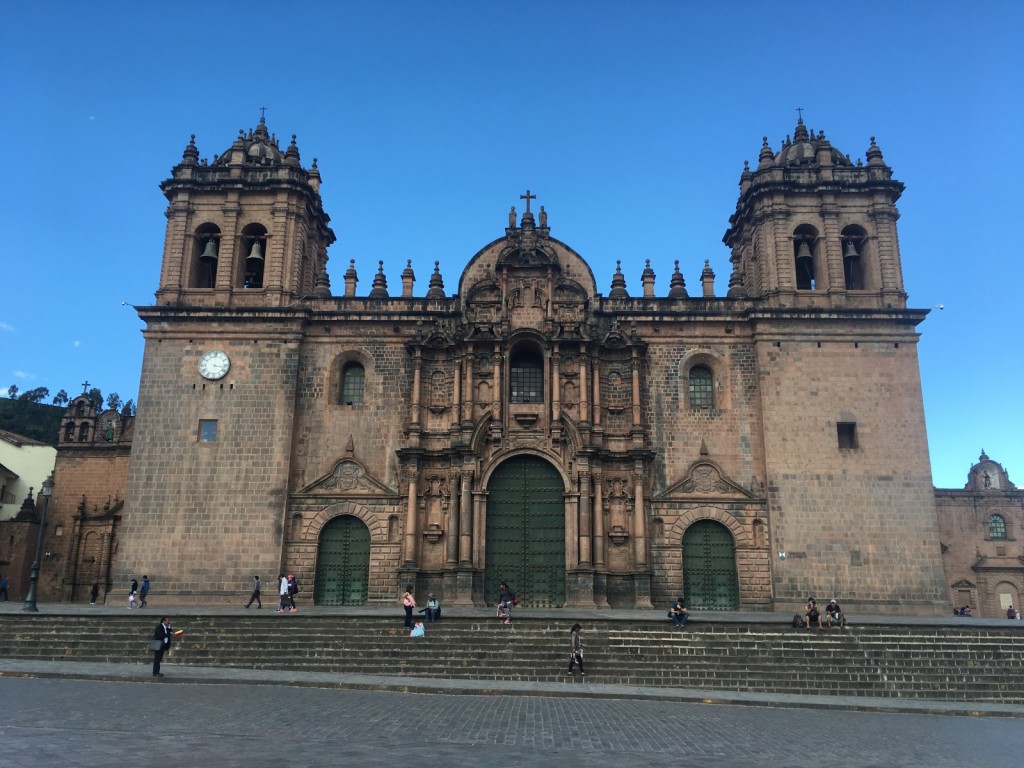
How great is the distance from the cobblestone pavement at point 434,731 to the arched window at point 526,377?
13.4 meters

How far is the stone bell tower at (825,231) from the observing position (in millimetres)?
27531

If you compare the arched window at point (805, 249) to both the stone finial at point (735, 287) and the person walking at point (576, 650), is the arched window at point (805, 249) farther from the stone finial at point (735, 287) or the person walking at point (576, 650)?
the person walking at point (576, 650)

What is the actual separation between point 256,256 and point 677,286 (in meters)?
14.9

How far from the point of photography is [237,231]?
93.0 feet

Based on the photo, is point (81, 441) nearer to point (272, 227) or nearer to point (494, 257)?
point (272, 227)

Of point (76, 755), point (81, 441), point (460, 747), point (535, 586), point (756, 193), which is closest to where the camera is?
point (76, 755)

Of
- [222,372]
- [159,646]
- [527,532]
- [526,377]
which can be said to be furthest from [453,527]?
[159,646]

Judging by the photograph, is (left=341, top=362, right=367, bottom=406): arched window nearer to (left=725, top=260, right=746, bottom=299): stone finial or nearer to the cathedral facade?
the cathedral facade

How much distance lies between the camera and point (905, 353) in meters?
26.5

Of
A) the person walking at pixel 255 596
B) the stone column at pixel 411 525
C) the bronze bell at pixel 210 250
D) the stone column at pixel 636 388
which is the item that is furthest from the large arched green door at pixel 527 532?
the bronze bell at pixel 210 250

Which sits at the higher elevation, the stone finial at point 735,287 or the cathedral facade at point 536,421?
the stone finial at point 735,287

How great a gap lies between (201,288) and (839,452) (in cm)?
2227

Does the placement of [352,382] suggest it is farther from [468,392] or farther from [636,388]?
[636,388]

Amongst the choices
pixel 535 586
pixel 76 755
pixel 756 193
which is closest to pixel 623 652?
pixel 535 586
